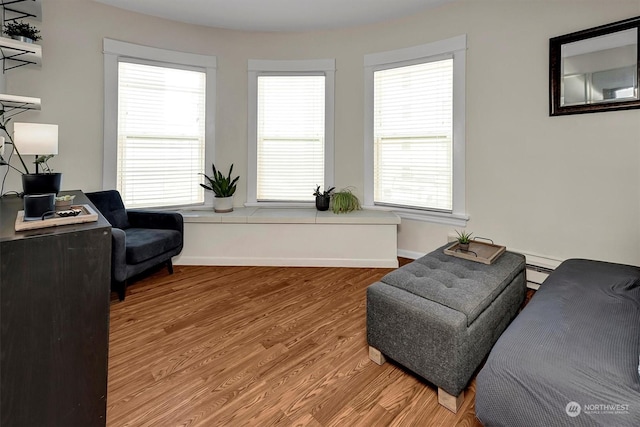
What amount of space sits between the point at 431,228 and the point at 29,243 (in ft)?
10.5

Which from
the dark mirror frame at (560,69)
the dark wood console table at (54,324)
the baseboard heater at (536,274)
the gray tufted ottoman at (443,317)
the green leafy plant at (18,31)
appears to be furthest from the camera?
the baseboard heater at (536,274)

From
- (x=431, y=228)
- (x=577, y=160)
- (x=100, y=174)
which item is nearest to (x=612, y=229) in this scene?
(x=577, y=160)

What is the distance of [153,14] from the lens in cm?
324

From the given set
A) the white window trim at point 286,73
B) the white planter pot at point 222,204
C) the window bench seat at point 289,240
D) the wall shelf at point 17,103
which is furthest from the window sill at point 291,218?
the wall shelf at point 17,103

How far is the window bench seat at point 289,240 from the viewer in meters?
3.25

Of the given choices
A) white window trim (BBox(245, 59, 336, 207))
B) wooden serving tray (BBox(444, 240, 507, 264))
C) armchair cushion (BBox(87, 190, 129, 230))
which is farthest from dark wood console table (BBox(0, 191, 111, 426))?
white window trim (BBox(245, 59, 336, 207))

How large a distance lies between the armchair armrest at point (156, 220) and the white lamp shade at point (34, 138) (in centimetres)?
103

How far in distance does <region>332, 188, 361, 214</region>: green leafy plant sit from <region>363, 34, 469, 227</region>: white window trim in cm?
35

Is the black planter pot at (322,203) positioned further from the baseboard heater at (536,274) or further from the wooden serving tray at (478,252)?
the baseboard heater at (536,274)

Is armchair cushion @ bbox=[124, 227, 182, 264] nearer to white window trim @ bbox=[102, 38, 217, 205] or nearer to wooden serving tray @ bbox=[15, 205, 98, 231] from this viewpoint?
white window trim @ bbox=[102, 38, 217, 205]

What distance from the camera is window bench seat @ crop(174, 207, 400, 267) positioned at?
325cm

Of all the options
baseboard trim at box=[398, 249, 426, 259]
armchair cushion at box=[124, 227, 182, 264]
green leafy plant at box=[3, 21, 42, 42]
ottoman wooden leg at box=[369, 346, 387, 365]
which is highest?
green leafy plant at box=[3, 21, 42, 42]

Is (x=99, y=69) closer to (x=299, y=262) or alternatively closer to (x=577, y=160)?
(x=299, y=262)

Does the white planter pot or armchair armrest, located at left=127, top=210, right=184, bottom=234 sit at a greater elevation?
the white planter pot
